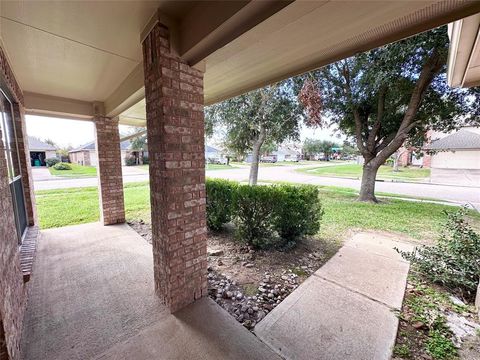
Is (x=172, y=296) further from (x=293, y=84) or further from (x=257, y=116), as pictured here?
(x=293, y=84)

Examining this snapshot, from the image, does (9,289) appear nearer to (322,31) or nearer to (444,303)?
(322,31)

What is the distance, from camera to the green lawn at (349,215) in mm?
4977

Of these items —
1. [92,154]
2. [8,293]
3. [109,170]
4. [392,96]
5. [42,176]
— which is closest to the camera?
[8,293]

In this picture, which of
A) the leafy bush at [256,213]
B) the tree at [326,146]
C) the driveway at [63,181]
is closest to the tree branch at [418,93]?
the leafy bush at [256,213]

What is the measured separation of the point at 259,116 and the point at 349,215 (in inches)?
171

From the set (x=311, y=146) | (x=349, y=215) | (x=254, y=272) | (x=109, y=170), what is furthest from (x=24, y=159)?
(x=311, y=146)

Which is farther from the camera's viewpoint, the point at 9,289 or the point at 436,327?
the point at 436,327

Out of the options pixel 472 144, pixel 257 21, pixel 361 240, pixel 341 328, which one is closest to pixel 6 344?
pixel 341 328

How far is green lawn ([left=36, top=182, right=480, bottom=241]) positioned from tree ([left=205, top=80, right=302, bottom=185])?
10.6 ft

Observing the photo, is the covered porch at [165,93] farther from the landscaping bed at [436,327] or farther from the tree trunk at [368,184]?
the tree trunk at [368,184]

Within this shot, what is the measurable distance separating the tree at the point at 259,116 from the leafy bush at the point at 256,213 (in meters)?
4.23

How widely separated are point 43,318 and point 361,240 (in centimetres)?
502

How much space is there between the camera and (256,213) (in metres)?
3.66

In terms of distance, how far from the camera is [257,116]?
7301 mm
